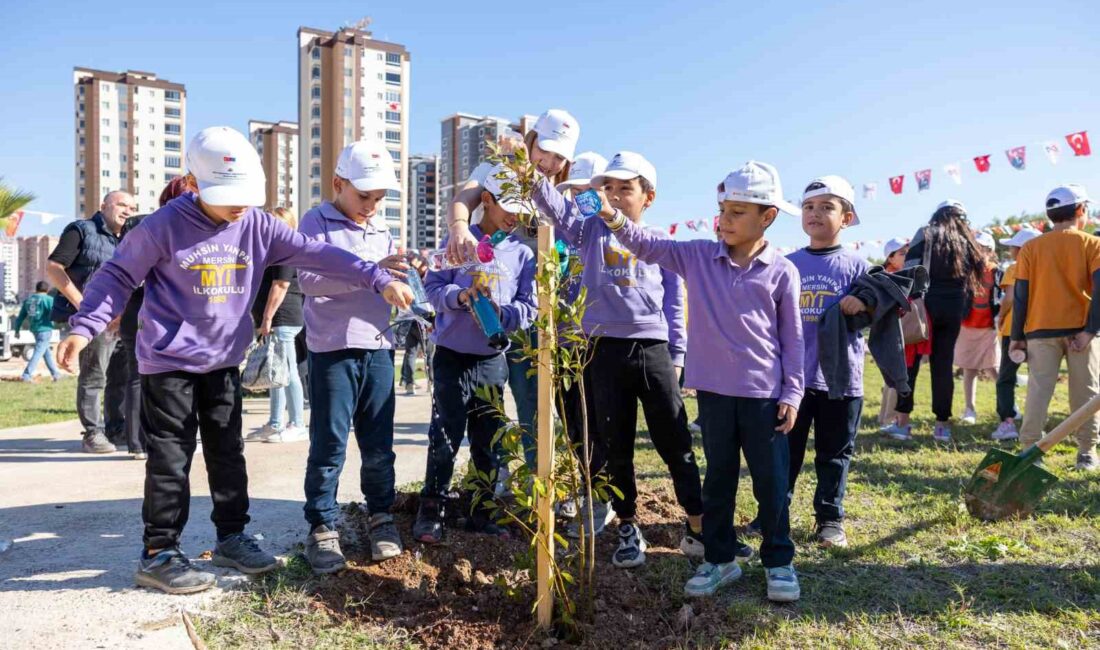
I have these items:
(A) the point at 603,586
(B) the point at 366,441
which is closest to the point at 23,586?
(B) the point at 366,441

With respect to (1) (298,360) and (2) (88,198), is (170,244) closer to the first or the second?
(1) (298,360)

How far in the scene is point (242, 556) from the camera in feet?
10.5

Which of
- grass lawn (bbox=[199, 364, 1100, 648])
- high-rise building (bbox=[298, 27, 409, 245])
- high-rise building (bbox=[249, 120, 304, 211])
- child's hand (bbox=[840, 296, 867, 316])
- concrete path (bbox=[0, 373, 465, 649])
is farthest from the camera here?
high-rise building (bbox=[249, 120, 304, 211])

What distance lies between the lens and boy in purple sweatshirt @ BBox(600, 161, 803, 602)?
10.5 feet

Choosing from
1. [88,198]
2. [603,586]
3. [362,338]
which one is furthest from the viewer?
[88,198]

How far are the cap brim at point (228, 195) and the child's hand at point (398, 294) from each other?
0.61 meters

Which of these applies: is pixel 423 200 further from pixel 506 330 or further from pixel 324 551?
pixel 324 551

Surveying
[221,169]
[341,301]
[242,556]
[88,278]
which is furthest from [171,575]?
[88,278]

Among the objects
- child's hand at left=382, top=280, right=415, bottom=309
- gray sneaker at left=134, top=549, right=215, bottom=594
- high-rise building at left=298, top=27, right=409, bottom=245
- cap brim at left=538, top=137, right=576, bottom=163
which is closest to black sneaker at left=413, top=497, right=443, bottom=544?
gray sneaker at left=134, top=549, right=215, bottom=594

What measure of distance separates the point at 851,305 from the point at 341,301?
248 cm

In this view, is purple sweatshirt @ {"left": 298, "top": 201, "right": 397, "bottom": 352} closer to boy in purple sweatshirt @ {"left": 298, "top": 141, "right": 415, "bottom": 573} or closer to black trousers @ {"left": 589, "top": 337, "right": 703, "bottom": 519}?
boy in purple sweatshirt @ {"left": 298, "top": 141, "right": 415, "bottom": 573}

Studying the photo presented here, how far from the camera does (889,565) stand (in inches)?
143

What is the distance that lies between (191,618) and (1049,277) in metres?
5.72

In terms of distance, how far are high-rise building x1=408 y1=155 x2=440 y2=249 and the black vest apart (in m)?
70.9
